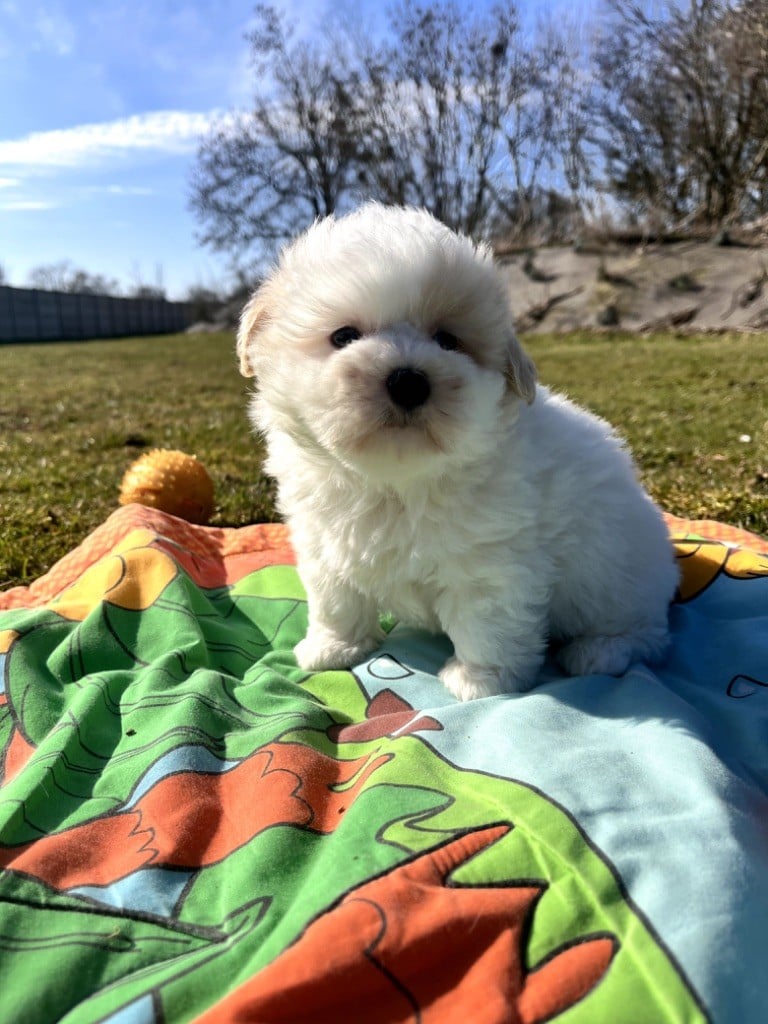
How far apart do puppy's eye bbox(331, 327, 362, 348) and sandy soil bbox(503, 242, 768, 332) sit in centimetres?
1202

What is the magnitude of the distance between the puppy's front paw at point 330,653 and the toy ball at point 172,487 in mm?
1557

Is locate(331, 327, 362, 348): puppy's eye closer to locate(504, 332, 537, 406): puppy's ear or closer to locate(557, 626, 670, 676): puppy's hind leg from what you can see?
locate(504, 332, 537, 406): puppy's ear

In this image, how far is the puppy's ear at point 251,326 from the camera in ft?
7.27

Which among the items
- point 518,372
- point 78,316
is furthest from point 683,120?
point 78,316

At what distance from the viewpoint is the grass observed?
13.1 feet

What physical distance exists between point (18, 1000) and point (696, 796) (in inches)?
49.8

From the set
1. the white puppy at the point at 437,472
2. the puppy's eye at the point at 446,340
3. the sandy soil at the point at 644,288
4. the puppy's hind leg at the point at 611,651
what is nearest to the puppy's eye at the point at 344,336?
the white puppy at the point at 437,472

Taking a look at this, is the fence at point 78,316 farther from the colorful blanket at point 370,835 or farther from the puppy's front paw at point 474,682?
the puppy's front paw at point 474,682

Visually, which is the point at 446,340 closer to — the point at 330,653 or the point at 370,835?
the point at 330,653

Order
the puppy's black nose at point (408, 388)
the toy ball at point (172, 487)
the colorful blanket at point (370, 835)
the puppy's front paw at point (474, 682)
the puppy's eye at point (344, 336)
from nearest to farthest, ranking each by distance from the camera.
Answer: the colorful blanket at point (370, 835) < the puppy's black nose at point (408, 388) < the puppy's eye at point (344, 336) < the puppy's front paw at point (474, 682) < the toy ball at point (172, 487)

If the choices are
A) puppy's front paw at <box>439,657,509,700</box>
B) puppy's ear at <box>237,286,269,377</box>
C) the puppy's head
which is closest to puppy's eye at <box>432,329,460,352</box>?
the puppy's head

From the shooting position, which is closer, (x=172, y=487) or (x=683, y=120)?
(x=172, y=487)

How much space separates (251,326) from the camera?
2.25 meters

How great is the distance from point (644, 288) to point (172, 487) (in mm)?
12504
